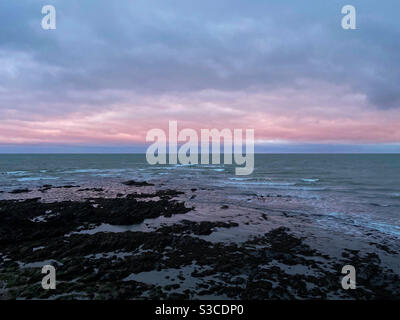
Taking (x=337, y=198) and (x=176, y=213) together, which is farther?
(x=337, y=198)

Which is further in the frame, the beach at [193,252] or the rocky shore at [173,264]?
the beach at [193,252]

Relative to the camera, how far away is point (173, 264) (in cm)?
1148

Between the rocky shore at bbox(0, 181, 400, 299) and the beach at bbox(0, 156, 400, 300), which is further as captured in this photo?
the beach at bbox(0, 156, 400, 300)

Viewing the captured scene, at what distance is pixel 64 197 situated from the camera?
94.9 ft

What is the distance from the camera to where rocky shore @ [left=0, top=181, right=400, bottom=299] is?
9.15 meters

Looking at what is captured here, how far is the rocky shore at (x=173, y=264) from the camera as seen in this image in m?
9.15

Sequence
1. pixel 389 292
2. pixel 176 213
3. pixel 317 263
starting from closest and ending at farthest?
pixel 389 292 < pixel 317 263 < pixel 176 213

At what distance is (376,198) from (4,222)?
3936 cm

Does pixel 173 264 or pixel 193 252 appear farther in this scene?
pixel 193 252
